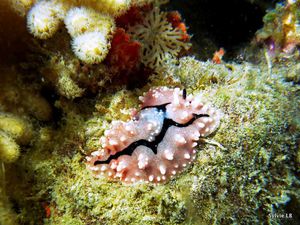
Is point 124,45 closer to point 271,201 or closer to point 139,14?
point 139,14

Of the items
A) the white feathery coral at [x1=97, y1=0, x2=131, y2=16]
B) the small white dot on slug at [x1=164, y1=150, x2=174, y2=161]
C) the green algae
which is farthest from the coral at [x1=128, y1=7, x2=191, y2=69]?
the small white dot on slug at [x1=164, y1=150, x2=174, y2=161]

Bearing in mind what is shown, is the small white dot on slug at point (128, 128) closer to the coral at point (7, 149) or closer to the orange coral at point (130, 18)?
the coral at point (7, 149)

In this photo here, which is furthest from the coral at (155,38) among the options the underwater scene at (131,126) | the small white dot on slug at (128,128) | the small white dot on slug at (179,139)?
the small white dot on slug at (179,139)

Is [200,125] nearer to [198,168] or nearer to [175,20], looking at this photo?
[198,168]

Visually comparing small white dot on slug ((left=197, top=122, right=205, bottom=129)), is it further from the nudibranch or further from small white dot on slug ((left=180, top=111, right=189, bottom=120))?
small white dot on slug ((left=180, top=111, right=189, bottom=120))

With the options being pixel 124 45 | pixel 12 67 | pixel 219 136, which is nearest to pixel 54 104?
pixel 12 67

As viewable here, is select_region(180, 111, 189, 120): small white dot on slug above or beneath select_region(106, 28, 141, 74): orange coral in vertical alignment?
beneath

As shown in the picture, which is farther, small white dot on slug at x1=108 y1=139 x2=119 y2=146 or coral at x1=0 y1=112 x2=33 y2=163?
small white dot on slug at x1=108 y1=139 x2=119 y2=146
